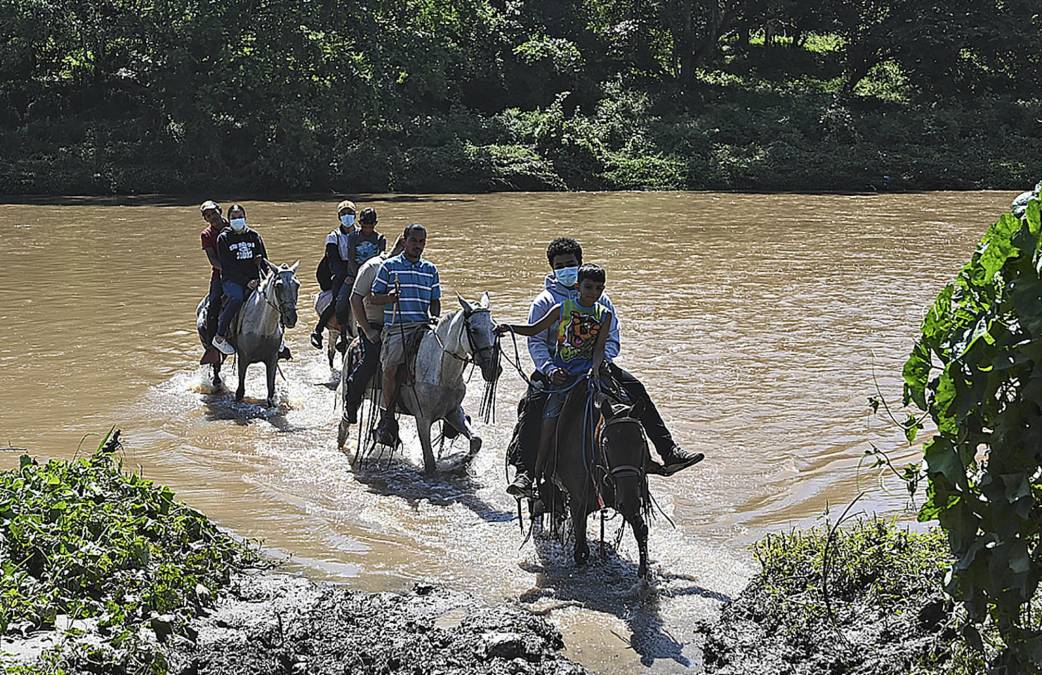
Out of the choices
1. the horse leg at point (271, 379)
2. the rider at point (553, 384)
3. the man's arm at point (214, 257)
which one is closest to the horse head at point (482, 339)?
the rider at point (553, 384)

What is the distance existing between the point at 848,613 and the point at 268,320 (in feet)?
25.5

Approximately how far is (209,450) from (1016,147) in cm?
3841

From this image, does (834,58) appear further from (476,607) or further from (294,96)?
(476,607)

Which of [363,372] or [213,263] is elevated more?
[213,263]

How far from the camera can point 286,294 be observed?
1217 cm

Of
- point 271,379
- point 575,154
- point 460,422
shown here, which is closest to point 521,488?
point 460,422

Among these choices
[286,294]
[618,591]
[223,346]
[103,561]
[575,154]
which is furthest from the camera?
[575,154]

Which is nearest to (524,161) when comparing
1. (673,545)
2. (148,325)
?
(148,325)

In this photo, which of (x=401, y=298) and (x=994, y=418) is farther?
(x=401, y=298)

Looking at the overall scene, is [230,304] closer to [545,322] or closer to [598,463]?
[545,322]

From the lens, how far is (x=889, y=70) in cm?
5184

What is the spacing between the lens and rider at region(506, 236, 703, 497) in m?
8.02

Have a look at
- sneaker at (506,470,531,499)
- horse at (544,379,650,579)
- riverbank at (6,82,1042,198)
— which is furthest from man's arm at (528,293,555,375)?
riverbank at (6,82,1042,198)

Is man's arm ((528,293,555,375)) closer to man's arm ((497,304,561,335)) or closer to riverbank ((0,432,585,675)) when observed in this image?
man's arm ((497,304,561,335))
